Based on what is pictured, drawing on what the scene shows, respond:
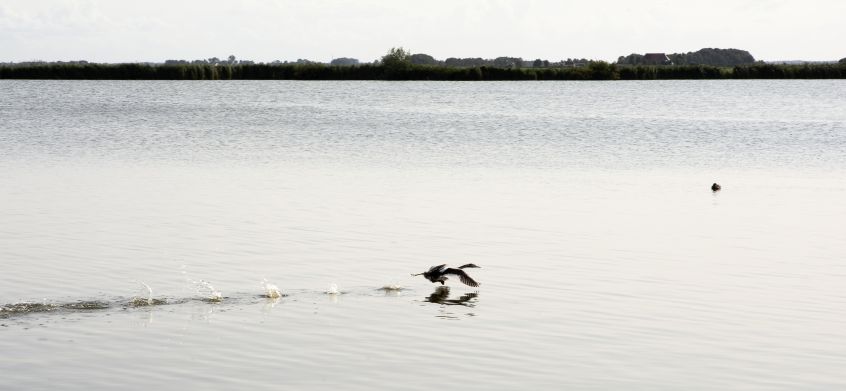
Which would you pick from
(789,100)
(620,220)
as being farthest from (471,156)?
(789,100)

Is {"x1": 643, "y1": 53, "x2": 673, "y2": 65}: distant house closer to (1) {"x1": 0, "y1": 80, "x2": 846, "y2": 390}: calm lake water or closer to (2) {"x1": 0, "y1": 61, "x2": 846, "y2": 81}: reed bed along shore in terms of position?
(2) {"x1": 0, "y1": 61, "x2": 846, "y2": 81}: reed bed along shore

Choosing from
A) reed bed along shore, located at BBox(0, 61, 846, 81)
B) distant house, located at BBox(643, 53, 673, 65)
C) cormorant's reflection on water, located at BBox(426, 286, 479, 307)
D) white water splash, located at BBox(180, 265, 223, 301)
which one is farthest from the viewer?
distant house, located at BBox(643, 53, 673, 65)

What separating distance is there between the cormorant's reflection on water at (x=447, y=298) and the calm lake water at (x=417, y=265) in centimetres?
6

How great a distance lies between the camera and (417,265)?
53.4 feet

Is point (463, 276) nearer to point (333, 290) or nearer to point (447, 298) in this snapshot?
point (447, 298)

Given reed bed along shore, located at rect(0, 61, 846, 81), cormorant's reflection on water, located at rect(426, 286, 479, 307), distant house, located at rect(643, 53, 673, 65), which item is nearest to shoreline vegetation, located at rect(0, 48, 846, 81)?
reed bed along shore, located at rect(0, 61, 846, 81)

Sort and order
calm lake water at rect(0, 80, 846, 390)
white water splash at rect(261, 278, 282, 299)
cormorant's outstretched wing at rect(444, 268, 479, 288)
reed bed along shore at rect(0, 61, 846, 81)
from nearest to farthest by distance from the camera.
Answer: calm lake water at rect(0, 80, 846, 390)
white water splash at rect(261, 278, 282, 299)
cormorant's outstretched wing at rect(444, 268, 479, 288)
reed bed along shore at rect(0, 61, 846, 81)

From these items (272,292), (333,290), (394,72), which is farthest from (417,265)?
(394,72)

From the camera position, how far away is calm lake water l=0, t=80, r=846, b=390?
35.6ft

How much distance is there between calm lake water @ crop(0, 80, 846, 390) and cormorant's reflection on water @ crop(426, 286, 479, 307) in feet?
0.20

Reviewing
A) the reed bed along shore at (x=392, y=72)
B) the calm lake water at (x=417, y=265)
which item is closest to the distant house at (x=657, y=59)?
the reed bed along shore at (x=392, y=72)

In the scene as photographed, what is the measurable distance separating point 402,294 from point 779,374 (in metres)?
4.98

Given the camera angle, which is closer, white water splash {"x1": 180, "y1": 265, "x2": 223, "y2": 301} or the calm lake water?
the calm lake water

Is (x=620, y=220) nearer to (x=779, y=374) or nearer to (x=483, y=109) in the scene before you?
(x=779, y=374)
